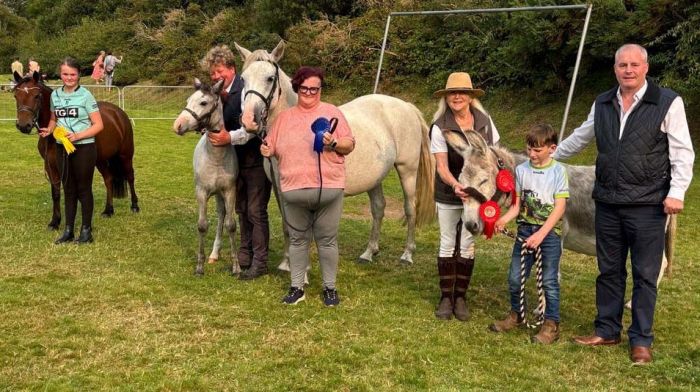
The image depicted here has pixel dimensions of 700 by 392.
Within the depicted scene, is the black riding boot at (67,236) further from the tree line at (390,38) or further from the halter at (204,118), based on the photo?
the tree line at (390,38)

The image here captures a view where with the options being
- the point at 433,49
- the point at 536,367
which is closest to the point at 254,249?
the point at 536,367

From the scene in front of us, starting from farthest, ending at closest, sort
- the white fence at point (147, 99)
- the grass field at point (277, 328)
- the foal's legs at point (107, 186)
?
1. the white fence at point (147, 99)
2. the foal's legs at point (107, 186)
3. the grass field at point (277, 328)

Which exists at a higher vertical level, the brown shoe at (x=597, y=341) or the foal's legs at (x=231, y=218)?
the foal's legs at (x=231, y=218)

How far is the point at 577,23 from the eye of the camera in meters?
13.6

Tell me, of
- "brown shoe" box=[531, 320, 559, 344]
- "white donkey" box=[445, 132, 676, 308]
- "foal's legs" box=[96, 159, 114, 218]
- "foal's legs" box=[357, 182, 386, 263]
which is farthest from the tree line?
"foal's legs" box=[96, 159, 114, 218]

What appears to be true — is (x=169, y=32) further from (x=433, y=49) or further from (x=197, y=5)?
(x=433, y=49)

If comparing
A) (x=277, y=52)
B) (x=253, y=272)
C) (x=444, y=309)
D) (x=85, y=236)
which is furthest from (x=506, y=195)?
(x=85, y=236)

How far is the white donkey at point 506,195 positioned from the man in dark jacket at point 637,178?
32cm

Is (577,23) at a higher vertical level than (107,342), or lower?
higher

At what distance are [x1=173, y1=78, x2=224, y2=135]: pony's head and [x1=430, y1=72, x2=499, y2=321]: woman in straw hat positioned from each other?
186 cm

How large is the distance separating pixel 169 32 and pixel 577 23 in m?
23.7

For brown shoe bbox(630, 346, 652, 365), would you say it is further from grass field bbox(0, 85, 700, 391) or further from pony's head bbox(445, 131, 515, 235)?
pony's head bbox(445, 131, 515, 235)

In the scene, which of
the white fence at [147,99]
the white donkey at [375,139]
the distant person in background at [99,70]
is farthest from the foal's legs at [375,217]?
the distant person in background at [99,70]

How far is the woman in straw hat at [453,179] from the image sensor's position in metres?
4.29
